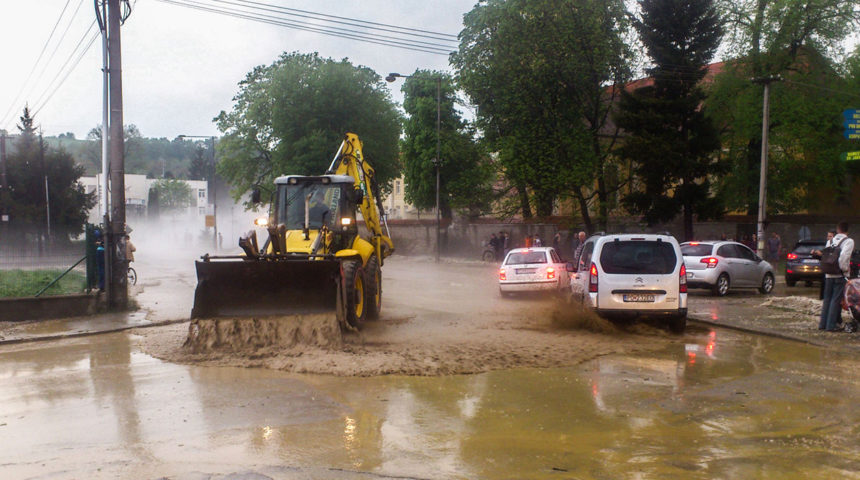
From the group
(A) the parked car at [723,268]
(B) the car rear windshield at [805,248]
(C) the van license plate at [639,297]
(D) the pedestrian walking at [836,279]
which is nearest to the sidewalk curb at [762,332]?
(D) the pedestrian walking at [836,279]

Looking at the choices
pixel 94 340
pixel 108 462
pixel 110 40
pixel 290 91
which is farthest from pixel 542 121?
pixel 108 462

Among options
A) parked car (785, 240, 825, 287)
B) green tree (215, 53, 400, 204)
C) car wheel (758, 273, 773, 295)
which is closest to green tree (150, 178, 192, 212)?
green tree (215, 53, 400, 204)

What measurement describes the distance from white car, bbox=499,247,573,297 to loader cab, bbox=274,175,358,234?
6.88 m

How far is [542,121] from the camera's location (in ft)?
126

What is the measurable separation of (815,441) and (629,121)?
30641 mm

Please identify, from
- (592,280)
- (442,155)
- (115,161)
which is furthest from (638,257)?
(442,155)

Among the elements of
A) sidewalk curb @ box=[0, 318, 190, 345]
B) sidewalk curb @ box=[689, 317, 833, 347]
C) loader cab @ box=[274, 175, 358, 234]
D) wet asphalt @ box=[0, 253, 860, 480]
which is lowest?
sidewalk curb @ box=[0, 318, 190, 345]

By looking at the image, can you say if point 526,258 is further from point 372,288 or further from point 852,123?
point 852,123

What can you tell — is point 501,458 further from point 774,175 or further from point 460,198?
point 460,198

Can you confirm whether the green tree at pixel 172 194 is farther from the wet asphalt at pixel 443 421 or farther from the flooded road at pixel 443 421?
the flooded road at pixel 443 421

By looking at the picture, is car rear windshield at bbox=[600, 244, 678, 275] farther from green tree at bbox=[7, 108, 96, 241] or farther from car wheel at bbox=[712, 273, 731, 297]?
green tree at bbox=[7, 108, 96, 241]

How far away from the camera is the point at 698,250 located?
71.4 ft

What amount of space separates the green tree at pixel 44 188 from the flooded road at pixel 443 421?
43.4 meters

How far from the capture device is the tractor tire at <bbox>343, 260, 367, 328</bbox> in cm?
1267
